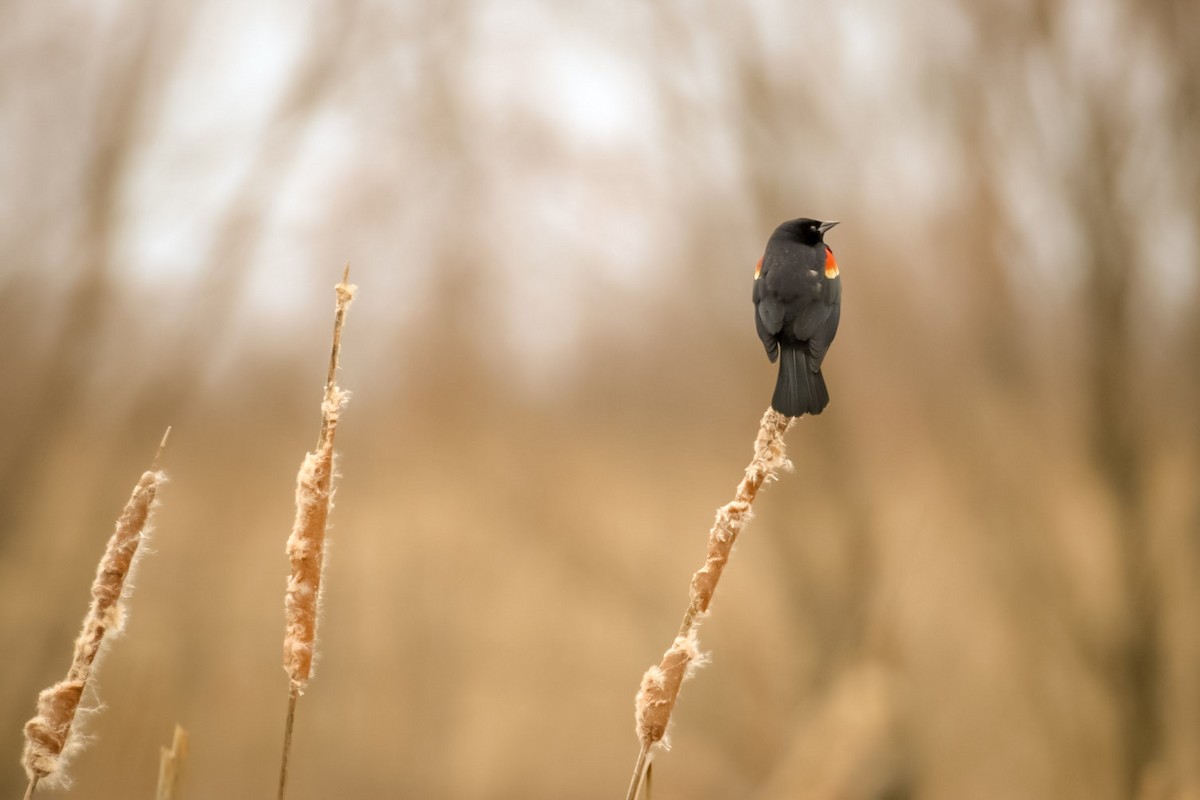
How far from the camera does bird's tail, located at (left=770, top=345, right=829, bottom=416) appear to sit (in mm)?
430

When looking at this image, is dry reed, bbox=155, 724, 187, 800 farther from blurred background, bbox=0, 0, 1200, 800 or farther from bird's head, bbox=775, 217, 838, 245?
blurred background, bbox=0, 0, 1200, 800

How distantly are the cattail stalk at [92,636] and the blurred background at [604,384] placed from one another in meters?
1.07

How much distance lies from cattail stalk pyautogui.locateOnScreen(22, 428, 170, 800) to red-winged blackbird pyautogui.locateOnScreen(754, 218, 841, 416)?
0.33m

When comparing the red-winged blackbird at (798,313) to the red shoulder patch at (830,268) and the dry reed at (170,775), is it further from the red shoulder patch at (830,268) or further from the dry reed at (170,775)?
the dry reed at (170,775)

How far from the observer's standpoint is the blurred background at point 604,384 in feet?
4.52

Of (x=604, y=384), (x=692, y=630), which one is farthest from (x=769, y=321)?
(x=604, y=384)

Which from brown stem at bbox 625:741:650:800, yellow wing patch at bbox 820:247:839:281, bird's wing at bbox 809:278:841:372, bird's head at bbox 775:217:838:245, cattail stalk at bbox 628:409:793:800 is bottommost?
brown stem at bbox 625:741:650:800

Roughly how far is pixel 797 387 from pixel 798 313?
7cm

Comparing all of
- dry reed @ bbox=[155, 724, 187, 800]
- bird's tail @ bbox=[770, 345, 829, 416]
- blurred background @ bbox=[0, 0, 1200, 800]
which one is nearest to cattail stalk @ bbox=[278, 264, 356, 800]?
dry reed @ bbox=[155, 724, 187, 800]

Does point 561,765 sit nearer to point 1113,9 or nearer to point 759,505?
point 759,505

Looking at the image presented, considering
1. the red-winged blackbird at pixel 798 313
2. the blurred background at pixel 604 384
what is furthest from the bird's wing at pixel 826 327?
the blurred background at pixel 604 384

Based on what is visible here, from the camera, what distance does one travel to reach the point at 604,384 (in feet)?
5.22

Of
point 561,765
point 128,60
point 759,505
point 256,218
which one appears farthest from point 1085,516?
point 128,60

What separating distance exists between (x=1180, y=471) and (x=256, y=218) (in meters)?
1.72
